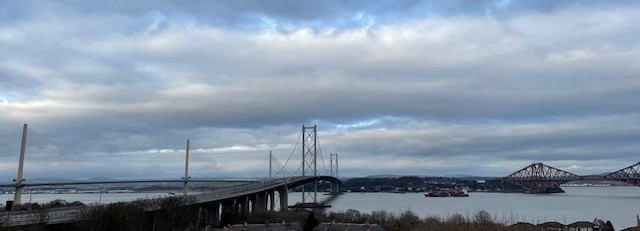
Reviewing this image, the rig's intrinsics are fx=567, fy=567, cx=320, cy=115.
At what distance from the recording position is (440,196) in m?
114

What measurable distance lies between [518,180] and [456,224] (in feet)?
328

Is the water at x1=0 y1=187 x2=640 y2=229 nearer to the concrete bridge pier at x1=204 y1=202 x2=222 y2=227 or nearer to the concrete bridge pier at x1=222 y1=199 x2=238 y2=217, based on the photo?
the concrete bridge pier at x1=204 y1=202 x2=222 y2=227

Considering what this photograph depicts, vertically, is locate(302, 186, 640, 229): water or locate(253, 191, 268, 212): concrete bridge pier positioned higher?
locate(253, 191, 268, 212): concrete bridge pier

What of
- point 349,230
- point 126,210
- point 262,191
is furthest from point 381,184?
point 126,210

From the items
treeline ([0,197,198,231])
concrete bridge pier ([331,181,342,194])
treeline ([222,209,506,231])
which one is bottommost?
treeline ([222,209,506,231])

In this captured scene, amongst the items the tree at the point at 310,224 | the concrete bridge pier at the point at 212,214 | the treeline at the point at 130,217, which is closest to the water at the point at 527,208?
the tree at the point at 310,224

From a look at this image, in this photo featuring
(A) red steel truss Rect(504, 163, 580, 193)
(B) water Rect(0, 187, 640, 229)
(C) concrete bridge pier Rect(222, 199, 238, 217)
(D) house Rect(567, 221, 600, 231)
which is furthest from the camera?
(A) red steel truss Rect(504, 163, 580, 193)

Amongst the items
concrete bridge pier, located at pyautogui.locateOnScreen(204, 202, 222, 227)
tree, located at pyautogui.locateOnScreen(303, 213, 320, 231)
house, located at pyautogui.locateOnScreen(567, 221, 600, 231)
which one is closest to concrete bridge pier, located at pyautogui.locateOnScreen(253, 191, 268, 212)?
concrete bridge pier, located at pyautogui.locateOnScreen(204, 202, 222, 227)

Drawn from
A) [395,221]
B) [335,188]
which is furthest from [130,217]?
[335,188]

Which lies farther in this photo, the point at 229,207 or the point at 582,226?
the point at 229,207

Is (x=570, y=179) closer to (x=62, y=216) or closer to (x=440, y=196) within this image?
(x=440, y=196)

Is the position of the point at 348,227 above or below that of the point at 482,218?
below

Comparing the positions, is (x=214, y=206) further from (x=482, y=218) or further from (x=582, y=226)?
(x=582, y=226)

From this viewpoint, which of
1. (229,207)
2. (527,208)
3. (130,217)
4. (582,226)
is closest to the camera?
(130,217)
